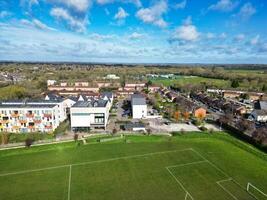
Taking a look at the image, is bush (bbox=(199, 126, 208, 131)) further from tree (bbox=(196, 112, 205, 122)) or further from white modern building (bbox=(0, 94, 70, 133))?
white modern building (bbox=(0, 94, 70, 133))

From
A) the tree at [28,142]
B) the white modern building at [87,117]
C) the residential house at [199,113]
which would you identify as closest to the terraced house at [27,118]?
the white modern building at [87,117]

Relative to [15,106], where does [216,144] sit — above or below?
below

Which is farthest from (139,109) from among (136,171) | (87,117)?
(136,171)

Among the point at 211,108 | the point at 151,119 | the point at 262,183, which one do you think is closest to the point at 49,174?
the point at 262,183

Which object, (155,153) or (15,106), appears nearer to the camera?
(155,153)

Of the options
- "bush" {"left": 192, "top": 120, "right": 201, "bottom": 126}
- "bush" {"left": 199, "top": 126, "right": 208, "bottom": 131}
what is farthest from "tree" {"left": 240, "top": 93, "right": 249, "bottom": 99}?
"bush" {"left": 199, "top": 126, "right": 208, "bottom": 131}

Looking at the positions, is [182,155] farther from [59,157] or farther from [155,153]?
[59,157]

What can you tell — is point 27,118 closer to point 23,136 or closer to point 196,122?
point 23,136
